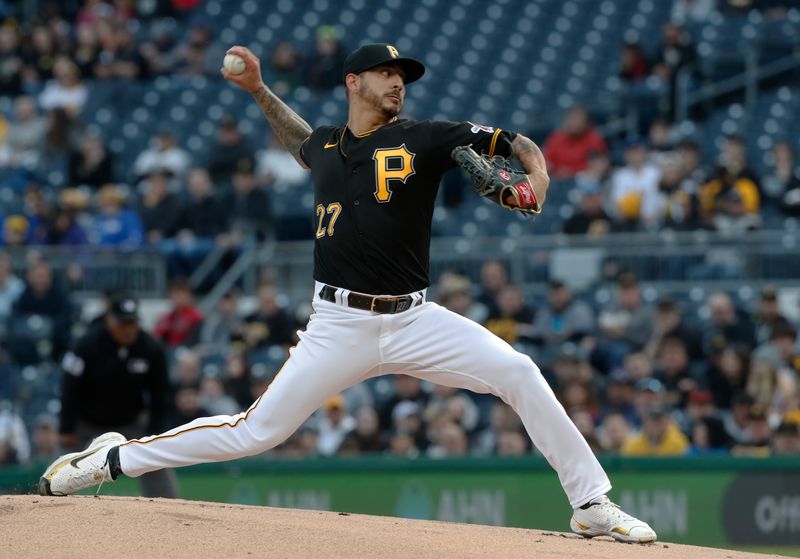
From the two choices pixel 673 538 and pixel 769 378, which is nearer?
pixel 673 538

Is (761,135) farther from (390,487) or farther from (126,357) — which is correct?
(126,357)

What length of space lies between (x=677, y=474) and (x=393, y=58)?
4586 mm

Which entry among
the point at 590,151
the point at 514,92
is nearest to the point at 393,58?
the point at 590,151

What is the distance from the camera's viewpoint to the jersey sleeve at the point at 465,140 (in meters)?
5.40

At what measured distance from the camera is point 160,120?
51.7 ft

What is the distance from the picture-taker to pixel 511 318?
Result: 36.1 feet

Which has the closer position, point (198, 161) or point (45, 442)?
point (45, 442)

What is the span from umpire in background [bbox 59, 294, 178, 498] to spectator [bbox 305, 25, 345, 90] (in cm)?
789

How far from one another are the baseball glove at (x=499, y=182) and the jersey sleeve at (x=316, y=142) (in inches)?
28.3

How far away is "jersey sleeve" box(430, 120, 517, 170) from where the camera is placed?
540 cm

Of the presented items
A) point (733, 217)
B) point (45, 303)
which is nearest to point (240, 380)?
point (45, 303)

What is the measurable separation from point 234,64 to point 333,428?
4.87 m

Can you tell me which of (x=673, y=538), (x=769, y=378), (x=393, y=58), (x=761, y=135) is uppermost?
(x=761, y=135)

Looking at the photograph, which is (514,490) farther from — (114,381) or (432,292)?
(432,292)
